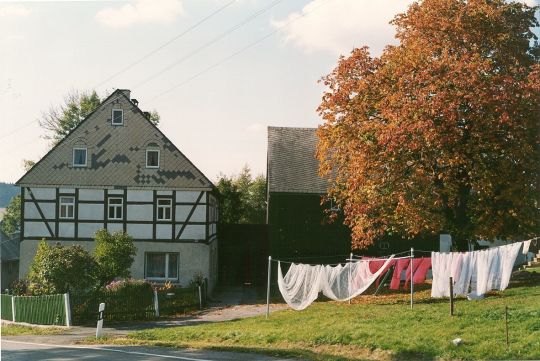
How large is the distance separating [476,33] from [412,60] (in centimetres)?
274

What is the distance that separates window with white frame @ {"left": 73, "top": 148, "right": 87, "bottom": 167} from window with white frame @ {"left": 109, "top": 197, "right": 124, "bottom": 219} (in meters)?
2.65

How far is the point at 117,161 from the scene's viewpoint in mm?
36031

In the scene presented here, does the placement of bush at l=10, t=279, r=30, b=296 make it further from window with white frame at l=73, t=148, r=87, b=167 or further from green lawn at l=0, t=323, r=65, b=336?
window with white frame at l=73, t=148, r=87, b=167

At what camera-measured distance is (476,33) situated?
25266mm

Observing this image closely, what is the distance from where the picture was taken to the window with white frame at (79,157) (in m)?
36.0

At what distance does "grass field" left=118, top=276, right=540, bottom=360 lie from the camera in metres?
14.5

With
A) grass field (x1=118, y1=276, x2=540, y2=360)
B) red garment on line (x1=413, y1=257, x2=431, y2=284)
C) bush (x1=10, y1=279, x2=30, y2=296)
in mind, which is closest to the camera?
grass field (x1=118, y1=276, x2=540, y2=360)

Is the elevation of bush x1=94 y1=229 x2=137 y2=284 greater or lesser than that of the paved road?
greater

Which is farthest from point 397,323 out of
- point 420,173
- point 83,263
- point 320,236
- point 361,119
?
point 320,236

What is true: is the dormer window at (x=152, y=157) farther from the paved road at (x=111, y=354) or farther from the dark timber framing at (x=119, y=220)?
the paved road at (x=111, y=354)

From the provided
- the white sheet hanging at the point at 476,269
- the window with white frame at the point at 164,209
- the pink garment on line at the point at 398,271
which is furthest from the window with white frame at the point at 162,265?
the white sheet hanging at the point at 476,269

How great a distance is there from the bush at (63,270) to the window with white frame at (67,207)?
28.6ft

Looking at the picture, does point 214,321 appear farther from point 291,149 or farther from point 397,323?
point 291,149

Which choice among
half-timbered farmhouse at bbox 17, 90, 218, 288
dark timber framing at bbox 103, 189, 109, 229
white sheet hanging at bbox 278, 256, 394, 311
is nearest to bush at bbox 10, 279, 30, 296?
half-timbered farmhouse at bbox 17, 90, 218, 288
